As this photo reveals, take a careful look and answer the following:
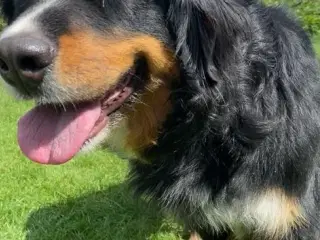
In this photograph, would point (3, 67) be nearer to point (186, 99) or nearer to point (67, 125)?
point (67, 125)

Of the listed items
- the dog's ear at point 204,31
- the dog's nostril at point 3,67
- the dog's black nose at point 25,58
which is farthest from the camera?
the dog's ear at point 204,31

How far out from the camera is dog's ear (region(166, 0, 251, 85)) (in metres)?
2.33

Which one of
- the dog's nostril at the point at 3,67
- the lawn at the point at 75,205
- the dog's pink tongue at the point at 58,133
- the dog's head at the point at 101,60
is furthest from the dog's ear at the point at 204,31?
the lawn at the point at 75,205

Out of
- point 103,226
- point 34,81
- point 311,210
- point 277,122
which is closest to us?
point 34,81

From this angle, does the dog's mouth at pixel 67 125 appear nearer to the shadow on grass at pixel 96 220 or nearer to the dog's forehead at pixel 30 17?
the dog's forehead at pixel 30 17

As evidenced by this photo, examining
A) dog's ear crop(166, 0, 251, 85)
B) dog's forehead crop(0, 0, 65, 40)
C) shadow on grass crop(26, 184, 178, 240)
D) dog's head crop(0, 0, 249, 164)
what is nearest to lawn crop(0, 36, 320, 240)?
shadow on grass crop(26, 184, 178, 240)

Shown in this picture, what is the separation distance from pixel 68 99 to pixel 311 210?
4.95 feet

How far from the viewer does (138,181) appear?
3068 millimetres

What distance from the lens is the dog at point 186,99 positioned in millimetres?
2213

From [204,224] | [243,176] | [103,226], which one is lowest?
[103,226]

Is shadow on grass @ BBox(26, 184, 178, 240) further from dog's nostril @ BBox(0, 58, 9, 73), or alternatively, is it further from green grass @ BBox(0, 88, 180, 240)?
dog's nostril @ BBox(0, 58, 9, 73)

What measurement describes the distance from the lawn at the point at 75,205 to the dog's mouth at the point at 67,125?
2.82 feet

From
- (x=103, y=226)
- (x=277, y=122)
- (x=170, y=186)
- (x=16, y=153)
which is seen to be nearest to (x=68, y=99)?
(x=170, y=186)

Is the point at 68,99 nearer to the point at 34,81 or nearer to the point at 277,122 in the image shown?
the point at 34,81
